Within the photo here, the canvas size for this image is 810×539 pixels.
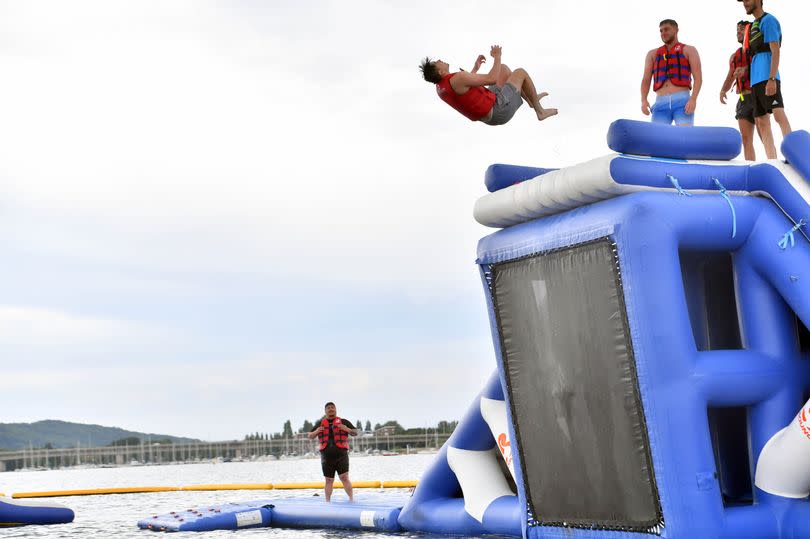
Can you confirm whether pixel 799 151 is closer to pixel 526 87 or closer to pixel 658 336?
pixel 658 336

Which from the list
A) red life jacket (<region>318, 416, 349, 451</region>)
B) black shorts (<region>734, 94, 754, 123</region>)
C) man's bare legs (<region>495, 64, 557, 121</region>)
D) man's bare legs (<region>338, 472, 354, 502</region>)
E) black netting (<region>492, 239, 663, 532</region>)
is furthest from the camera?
red life jacket (<region>318, 416, 349, 451</region>)

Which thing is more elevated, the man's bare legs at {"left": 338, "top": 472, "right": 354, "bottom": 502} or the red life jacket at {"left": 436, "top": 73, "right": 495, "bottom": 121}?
the red life jacket at {"left": 436, "top": 73, "right": 495, "bottom": 121}

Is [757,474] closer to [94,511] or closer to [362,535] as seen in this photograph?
[362,535]

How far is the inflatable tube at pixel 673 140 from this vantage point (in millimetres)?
7004

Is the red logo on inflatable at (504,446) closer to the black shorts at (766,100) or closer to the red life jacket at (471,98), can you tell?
the red life jacket at (471,98)

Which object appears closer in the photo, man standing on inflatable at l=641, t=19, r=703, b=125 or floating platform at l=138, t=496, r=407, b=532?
man standing on inflatable at l=641, t=19, r=703, b=125

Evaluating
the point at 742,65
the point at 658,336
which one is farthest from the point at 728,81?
the point at 658,336

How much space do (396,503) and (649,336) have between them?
16.4 ft

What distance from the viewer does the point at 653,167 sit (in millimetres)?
6914

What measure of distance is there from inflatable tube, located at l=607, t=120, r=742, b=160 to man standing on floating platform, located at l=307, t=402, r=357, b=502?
20.9ft

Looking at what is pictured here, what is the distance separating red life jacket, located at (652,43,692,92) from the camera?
8359 millimetres

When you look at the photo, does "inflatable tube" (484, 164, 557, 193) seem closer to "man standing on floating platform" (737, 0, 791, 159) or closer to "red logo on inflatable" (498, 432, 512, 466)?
"man standing on floating platform" (737, 0, 791, 159)

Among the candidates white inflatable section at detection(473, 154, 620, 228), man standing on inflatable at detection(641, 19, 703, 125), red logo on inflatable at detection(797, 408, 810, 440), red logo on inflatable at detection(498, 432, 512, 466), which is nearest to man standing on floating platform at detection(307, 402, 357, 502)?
red logo on inflatable at detection(498, 432, 512, 466)

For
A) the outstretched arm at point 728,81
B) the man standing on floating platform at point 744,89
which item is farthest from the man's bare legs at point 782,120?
the outstretched arm at point 728,81
